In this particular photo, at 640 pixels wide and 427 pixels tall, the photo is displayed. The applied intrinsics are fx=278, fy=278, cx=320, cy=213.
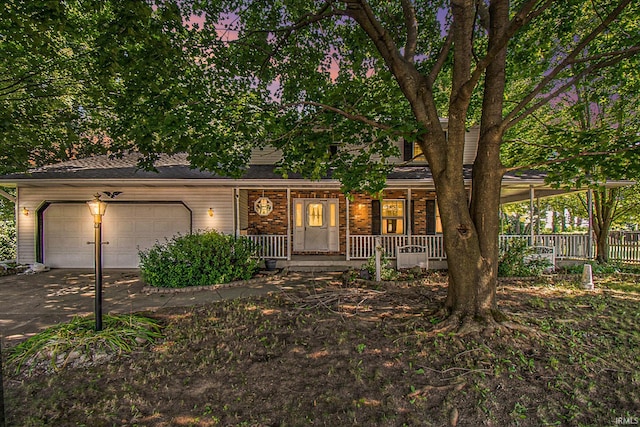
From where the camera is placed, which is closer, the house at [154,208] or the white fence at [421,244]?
the house at [154,208]

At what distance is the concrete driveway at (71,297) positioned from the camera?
15.6 ft

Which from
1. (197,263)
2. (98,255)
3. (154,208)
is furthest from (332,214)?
(98,255)

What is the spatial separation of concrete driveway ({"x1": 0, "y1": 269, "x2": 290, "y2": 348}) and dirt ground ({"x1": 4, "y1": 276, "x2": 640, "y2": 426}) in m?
1.31

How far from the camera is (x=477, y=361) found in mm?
3322

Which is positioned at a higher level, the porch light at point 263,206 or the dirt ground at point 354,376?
the porch light at point 263,206

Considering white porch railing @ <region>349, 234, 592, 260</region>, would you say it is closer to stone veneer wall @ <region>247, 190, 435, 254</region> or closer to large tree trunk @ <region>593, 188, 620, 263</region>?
stone veneer wall @ <region>247, 190, 435, 254</region>

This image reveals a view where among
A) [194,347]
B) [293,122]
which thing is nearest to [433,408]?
[194,347]

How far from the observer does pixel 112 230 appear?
9438mm

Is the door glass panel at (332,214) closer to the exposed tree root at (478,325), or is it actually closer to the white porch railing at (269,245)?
the white porch railing at (269,245)

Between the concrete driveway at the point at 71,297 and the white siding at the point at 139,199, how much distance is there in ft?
5.05

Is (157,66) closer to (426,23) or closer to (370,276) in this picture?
(426,23)

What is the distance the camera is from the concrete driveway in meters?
4.75

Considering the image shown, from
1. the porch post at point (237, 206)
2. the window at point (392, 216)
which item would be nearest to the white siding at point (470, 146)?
the window at point (392, 216)

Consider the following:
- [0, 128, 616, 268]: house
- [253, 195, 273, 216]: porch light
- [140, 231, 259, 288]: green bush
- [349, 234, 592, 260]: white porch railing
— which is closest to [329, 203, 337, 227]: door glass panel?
[0, 128, 616, 268]: house
